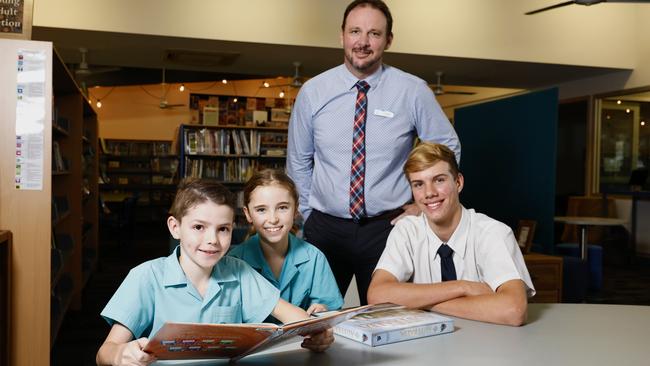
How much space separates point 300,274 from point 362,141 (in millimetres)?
Answer: 722

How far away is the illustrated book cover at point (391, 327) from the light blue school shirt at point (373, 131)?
2.70 feet

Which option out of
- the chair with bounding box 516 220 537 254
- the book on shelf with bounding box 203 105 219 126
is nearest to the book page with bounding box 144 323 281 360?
the chair with bounding box 516 220 537 254

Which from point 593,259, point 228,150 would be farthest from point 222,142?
point 593,259

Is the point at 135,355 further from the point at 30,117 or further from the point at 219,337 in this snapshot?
the point at 30,117

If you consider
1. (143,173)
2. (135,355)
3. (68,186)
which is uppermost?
(143,173)

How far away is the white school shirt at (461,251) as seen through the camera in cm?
192

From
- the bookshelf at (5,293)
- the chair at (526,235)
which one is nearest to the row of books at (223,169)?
the chair at (526,235)

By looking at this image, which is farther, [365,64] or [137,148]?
[137,148]

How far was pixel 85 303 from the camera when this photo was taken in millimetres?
5766

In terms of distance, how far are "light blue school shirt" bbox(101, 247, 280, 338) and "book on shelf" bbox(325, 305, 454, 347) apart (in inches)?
8.2

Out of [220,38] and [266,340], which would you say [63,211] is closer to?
[220,38]

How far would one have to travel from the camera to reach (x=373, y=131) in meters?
2.46

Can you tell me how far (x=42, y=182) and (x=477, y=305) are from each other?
241cm

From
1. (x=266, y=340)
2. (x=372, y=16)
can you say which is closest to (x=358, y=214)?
(x=372, y=16)
